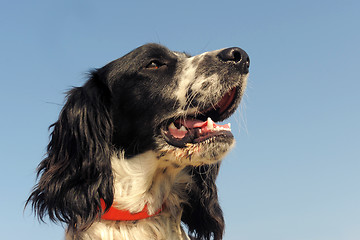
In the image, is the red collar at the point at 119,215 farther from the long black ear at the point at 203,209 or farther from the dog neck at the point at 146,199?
the long black ear at the point at 203,209

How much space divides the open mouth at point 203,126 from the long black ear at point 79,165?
681 millimetres

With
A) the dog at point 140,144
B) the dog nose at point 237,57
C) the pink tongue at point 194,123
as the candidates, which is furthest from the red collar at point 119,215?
the dog nose at point 237,57

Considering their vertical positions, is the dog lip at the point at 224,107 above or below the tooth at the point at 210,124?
above

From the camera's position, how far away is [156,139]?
4465 mm

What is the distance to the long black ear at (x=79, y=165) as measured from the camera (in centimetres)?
425

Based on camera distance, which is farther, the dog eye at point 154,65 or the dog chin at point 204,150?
the dog eye at point 154,65

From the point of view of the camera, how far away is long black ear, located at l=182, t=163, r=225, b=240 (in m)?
4.91

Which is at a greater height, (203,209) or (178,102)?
(178,102)

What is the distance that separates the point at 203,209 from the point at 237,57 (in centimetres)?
175

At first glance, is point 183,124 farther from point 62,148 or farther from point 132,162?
point 62,148

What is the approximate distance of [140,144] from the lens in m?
4.52

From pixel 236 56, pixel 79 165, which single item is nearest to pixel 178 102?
pixel 236 56

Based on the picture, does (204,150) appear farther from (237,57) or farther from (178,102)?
(237,57)

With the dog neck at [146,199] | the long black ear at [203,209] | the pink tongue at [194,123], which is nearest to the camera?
the dog neck at [146,199]
